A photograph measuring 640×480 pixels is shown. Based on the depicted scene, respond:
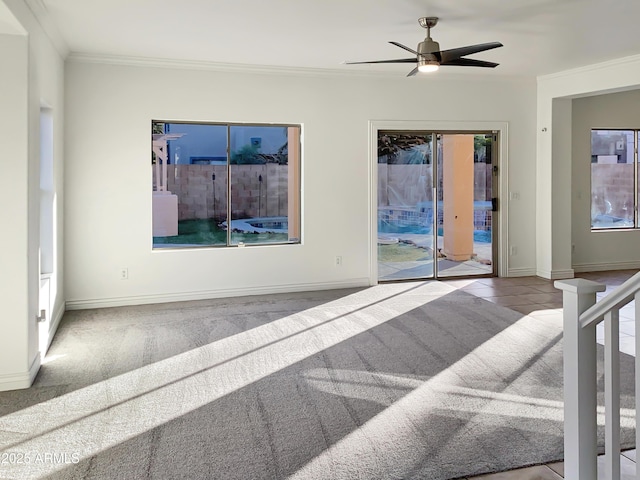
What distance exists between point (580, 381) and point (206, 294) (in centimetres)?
476

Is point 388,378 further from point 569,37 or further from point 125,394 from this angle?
point 569,37

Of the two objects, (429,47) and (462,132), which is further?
(462,132)

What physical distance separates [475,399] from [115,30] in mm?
4234

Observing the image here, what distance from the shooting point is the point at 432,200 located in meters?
7.00

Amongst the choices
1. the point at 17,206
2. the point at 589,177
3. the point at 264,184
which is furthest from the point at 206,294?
the point at 589,177

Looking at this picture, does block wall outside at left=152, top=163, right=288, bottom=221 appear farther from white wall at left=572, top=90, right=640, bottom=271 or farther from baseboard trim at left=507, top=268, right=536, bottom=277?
white wall at left=572, top=90, right=640, bottom=271

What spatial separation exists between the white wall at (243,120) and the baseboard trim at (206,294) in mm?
13

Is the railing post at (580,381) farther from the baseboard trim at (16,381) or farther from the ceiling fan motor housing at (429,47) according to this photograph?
the baseboard trim at (16,381)

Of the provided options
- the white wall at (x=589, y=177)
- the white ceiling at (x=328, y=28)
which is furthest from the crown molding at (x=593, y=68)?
the white wall at (x=589, y=177)

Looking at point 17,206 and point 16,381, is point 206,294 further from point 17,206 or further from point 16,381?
point 17,206

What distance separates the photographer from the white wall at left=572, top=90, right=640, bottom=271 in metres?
7.53

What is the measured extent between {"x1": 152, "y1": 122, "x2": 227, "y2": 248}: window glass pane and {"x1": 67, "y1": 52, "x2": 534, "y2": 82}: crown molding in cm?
64

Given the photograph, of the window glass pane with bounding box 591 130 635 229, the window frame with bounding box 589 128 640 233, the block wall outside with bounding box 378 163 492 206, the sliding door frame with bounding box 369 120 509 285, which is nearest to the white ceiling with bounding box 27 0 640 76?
the sliding door frame with bounding box 369 120 509 285

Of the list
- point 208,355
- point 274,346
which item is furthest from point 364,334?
point 208,355
